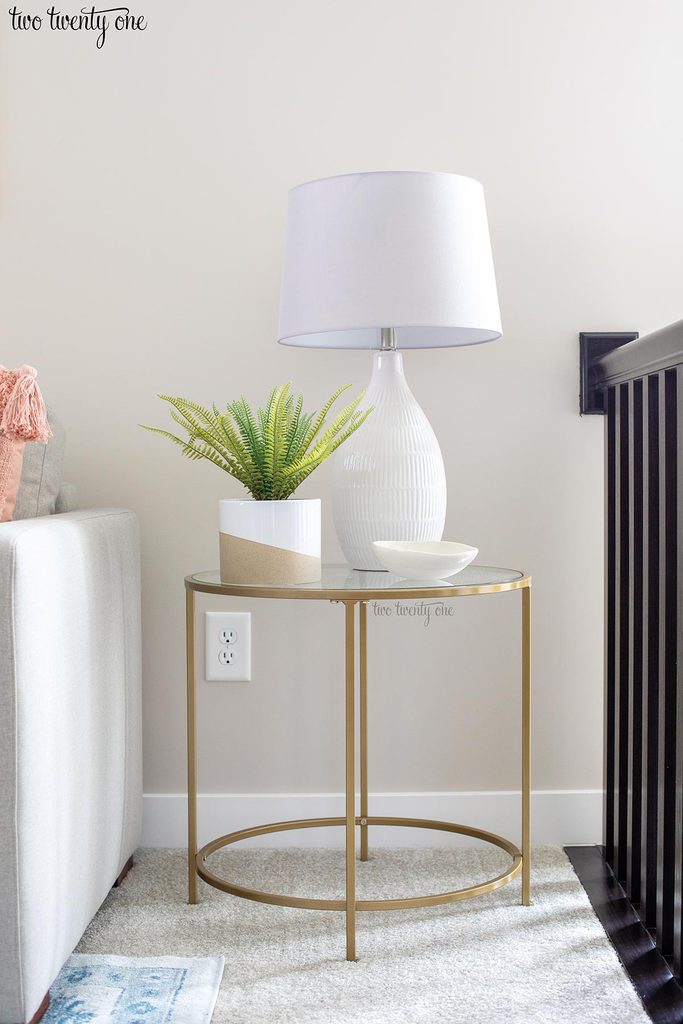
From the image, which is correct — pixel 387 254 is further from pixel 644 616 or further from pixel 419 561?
pixel 644 616

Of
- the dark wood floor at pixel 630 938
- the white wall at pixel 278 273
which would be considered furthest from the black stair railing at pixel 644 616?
the white wall at pixel 278 273

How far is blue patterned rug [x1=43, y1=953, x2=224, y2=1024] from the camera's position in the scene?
1098mm

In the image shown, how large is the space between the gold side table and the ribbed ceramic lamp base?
62 mm

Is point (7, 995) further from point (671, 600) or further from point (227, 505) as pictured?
point (671, 600)

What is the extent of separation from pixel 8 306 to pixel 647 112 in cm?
113

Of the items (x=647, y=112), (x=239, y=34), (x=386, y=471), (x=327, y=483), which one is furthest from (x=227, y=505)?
(x=647, y=112)

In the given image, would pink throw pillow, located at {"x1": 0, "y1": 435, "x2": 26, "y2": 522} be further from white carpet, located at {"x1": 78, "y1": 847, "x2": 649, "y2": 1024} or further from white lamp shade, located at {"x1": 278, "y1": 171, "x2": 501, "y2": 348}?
white carpet, located at {"x1": 78, "y1": 847, "x2": 649, "y2": 1024}

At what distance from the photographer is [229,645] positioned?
5.51ft

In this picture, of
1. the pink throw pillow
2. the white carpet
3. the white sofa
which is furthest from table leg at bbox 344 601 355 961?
the pink throw pillow

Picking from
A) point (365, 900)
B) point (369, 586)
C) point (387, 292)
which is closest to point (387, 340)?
A: point (387, 292)

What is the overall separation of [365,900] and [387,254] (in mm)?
880

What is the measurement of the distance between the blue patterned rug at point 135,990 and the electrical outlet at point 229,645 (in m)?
0.52

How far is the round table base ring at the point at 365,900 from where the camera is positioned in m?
1.24

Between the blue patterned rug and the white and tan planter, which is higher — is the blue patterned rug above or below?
below
